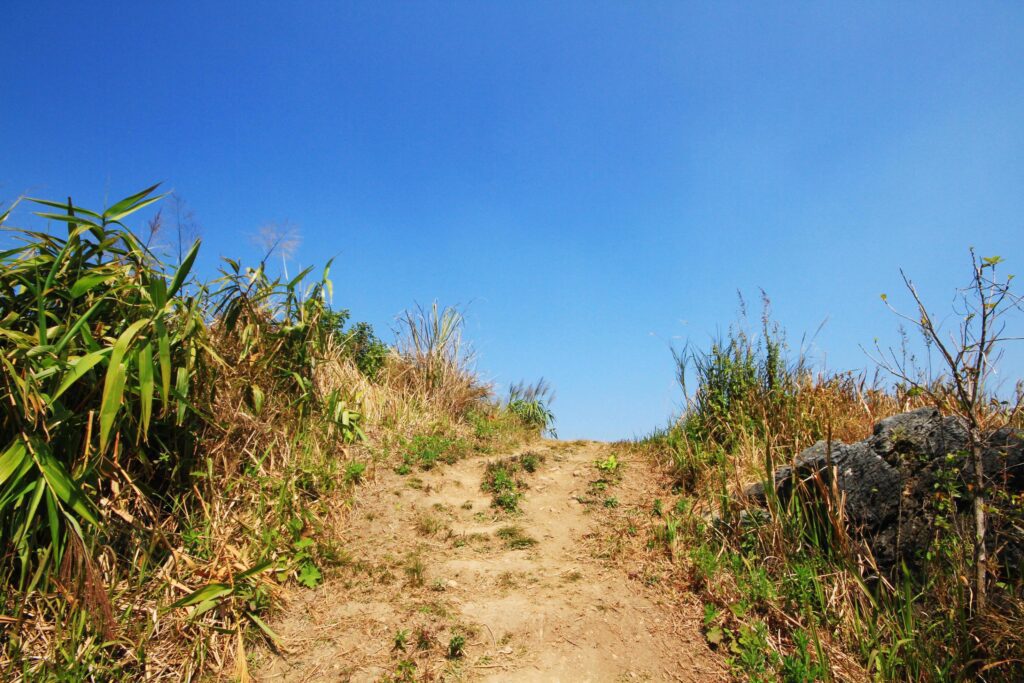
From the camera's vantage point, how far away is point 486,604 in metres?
4.23

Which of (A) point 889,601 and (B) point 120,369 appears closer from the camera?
(B) point 120,369

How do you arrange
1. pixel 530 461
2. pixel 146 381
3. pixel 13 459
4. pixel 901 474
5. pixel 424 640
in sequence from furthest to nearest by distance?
pixel 530 461 → pixel 901 474 → pixel 424 640 → pixel 146 381 → pixel 13 459

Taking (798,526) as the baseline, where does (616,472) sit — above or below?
above

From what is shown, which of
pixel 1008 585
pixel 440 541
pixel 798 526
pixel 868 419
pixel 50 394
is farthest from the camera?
pixel 868 419

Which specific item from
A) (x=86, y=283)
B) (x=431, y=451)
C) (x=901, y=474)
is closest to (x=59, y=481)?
(x=86, y=283)

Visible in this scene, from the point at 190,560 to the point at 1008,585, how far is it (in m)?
5.34

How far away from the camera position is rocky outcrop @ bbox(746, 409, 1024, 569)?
152 inches

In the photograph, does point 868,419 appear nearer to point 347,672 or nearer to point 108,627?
point 347,672

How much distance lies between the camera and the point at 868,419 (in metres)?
5.83

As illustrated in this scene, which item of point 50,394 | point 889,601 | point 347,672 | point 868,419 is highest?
point 868,419

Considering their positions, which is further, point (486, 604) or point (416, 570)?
point (416, 570)

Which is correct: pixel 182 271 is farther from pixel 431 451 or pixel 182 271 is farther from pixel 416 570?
pixel 431 451

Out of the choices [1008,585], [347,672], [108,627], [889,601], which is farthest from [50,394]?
[1008,585]

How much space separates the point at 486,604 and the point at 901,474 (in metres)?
3.25
